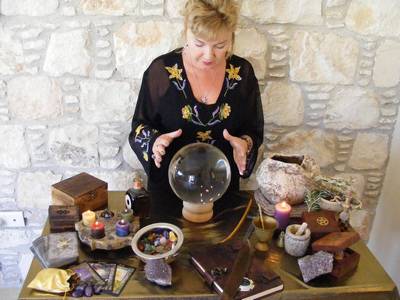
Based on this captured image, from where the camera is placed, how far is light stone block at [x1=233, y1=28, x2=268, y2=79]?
142 centimetres

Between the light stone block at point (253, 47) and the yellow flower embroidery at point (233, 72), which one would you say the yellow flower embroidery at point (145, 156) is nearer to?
the yellow flower embroidery at point (233, 72)

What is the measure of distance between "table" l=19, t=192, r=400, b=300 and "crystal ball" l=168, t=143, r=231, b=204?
5.1 inches

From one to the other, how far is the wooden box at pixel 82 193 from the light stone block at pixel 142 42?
17.5 inches

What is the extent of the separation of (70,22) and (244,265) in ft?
3.27

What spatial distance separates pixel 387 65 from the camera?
→ 1500mm

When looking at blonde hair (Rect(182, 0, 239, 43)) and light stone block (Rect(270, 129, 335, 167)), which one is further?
light stone block (Rect(270, 129, 335, 167))

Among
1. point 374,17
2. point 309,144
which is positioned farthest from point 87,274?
point 374,17

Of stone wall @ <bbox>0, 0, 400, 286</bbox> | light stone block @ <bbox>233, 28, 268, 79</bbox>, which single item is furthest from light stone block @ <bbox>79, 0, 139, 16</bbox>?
light stone block @ <bbox>233, 28, 268, 79</bbox>

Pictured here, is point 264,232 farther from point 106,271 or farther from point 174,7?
point 174,7

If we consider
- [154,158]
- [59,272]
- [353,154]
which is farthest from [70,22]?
[353,154]

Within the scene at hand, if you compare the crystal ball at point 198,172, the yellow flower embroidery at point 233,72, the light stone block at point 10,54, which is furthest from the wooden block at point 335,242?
the light stone block at point 10,54

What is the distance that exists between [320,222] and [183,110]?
Result: 54cm

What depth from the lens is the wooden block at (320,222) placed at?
109 cm

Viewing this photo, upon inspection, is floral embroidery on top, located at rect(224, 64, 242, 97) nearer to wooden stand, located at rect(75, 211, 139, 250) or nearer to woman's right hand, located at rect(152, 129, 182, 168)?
woman's right hand, located at rect(152, 129, 182, 168)
